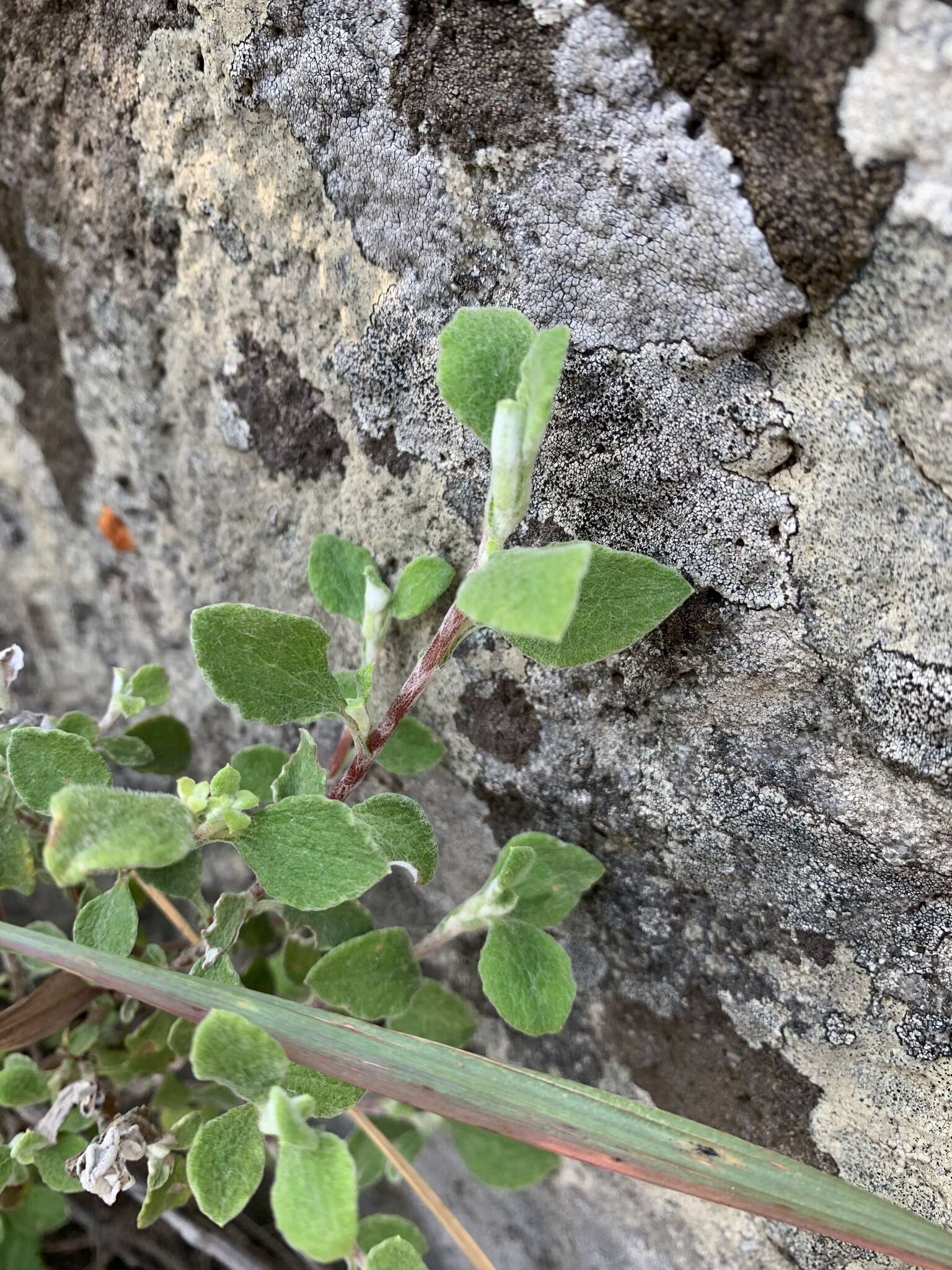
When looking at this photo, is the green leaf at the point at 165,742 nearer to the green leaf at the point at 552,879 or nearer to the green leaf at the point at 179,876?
the green leaf at the point at 179,876

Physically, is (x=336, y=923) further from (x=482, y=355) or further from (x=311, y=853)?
(x=482, y=355)

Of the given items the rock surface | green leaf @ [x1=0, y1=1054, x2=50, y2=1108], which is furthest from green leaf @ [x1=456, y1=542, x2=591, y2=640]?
green leaf @ [x1=0, y1=1054, x2=50, y2=1108]

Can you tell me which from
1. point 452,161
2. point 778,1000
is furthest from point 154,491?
point 778,1000

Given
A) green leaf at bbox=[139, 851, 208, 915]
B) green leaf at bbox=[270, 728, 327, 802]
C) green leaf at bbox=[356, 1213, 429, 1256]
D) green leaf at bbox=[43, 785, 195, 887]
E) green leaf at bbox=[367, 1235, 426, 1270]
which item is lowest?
green leaf at bbox=[356, 1213, 429, 1256]

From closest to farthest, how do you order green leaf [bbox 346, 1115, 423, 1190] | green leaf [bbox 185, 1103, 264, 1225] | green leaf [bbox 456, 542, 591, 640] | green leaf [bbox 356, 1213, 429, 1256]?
green leaf [bbox 456, 542, 591, 640], green leaf [bbox 185, 1103, 264, 1225], green leaf [bbox 356, 1213, 429, 1256], green leaf [bbox 346, 1115, 423, 1190]

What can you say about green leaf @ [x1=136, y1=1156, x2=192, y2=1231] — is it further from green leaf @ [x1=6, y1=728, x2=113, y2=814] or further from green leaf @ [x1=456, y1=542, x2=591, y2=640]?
green leaf @ [x1=456, y1=542, x2=591, y2=640]

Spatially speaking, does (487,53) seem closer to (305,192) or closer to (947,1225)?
(305,192)
